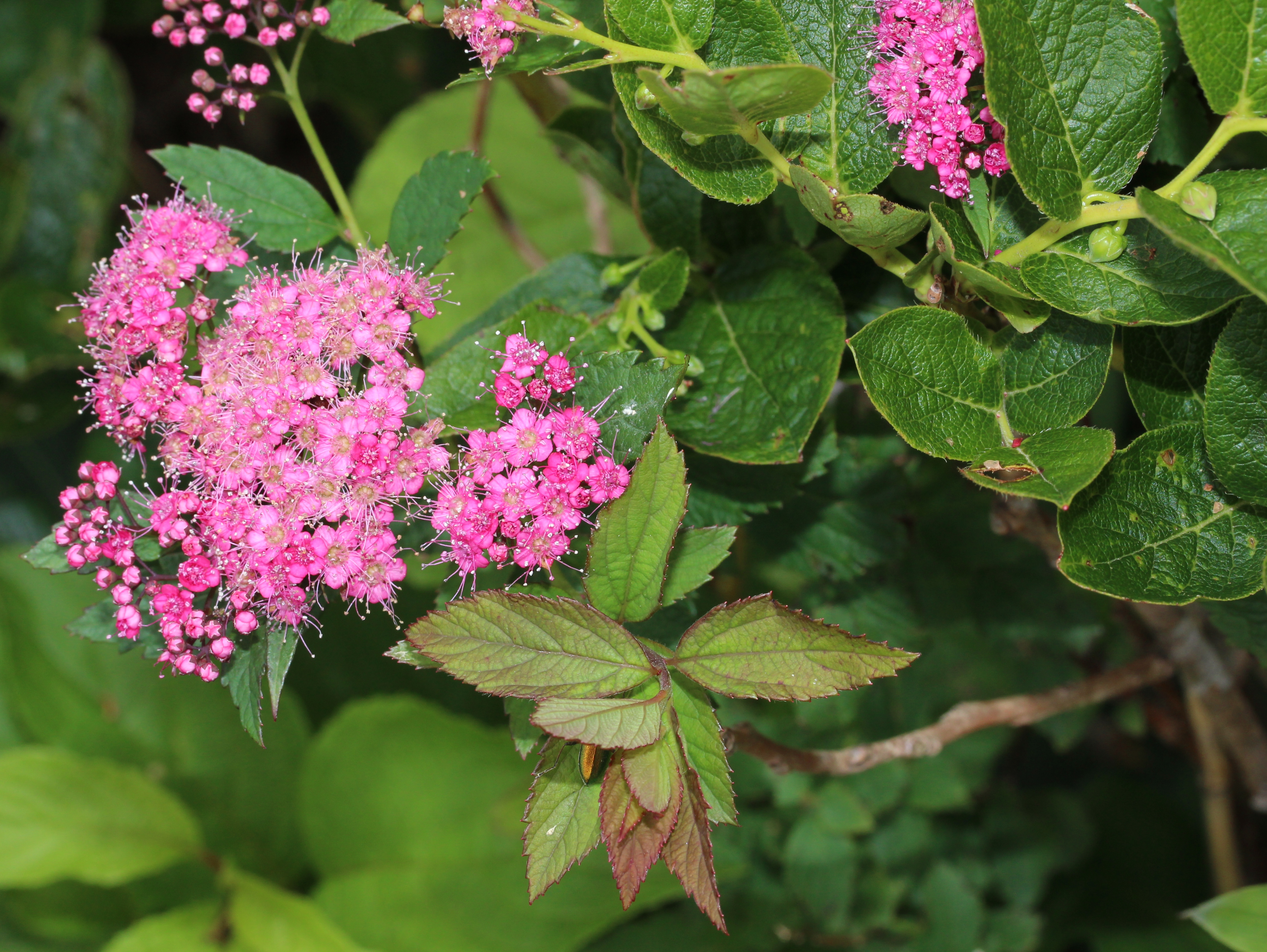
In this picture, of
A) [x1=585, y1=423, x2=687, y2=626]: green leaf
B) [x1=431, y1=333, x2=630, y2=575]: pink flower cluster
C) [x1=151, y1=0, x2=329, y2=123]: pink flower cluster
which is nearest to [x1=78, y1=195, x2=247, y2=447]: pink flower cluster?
[x1=151, y1=0, x2=329, y2=123]: pink flower cluster

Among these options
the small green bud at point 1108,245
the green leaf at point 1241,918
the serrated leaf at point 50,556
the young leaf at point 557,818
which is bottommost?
the green leaf at point 1241,918

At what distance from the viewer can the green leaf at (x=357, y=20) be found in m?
0.85

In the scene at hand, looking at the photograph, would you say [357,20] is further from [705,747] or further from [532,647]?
[705,747]

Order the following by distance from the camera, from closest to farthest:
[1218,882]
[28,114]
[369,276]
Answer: [369,276]
[1218,882]
[28,114]

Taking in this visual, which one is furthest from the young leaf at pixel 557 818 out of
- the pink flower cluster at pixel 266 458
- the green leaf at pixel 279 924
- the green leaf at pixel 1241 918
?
the green leaf at pixel 279 924

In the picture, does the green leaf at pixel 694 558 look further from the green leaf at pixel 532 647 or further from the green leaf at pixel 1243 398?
the green leaf at pixel 1243 398

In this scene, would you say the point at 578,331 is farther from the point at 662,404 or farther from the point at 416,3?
the point at 416,3

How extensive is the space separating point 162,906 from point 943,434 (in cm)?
168

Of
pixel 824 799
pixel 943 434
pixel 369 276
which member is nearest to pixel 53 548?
pixel 369 276

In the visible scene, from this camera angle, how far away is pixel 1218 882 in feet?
4.61

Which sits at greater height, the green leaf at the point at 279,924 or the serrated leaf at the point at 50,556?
the serrated leaf at the point at 50,556

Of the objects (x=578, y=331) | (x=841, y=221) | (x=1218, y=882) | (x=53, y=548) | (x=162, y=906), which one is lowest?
(x=162, y=906)

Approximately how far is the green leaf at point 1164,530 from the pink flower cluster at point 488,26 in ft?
1.76

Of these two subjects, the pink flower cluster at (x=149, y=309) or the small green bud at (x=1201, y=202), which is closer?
the small green bud at (x=1201, y=202)
